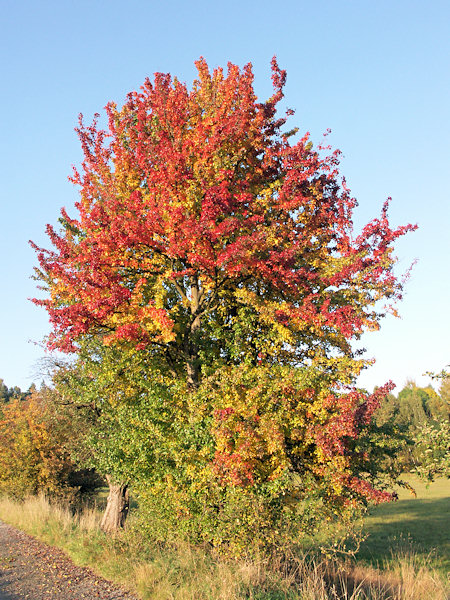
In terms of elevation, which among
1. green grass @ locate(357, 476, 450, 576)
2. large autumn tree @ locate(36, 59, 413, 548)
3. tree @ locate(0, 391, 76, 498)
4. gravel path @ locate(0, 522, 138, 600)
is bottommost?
green grass @ locate(357, 476, 450, 576)

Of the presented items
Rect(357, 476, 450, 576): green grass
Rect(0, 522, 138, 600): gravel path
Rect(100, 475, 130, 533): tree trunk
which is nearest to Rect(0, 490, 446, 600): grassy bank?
Rect(0, 522, 138, 600): gravel path

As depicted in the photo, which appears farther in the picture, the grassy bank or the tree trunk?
the tree trunk

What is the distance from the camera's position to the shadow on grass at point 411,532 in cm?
1669

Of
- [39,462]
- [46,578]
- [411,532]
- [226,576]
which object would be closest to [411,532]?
[411,532]

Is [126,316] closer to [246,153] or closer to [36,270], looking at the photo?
[246,153]

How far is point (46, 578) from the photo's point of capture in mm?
10320

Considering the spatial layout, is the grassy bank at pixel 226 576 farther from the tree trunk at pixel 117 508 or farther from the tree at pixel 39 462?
the tree at pixel 39 462

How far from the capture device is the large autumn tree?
353 inches

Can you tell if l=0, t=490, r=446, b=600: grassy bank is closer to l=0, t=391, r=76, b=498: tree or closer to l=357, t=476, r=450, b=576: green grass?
l=357, t=476, r=450, b=576: green grass

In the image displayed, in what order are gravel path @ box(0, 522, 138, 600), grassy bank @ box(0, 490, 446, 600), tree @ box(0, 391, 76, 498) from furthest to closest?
tree @ box(0, 391, 76, 498) < gravel path @ box(0, 522, 138, 600) < grassy bank @ box(0, 490, 446, 600)

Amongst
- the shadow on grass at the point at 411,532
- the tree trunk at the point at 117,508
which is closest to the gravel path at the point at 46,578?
the tree trunk at the point at 117,508

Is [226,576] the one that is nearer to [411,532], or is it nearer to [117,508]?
[117,508]

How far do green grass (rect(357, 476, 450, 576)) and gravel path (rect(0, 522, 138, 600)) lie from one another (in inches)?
294

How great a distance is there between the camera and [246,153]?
491 inches
